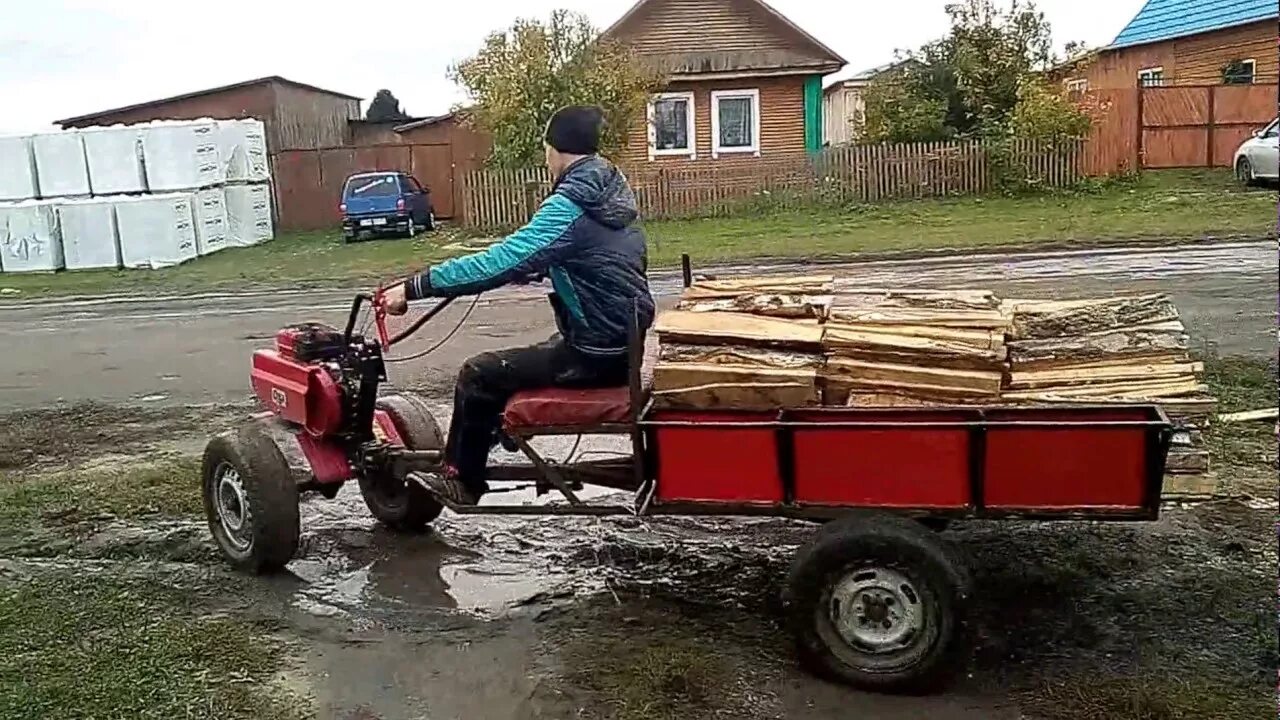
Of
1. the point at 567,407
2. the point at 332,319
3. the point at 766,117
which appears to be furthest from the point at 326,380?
the point at 766,117

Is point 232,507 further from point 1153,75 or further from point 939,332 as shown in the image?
point 1153,75

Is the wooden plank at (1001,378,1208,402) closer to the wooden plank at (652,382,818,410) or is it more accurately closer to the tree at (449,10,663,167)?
the wooden plank at (652,382,818,410)

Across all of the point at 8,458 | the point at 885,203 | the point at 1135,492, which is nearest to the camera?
the point at 1135,492

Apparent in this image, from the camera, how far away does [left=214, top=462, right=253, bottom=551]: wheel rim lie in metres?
5.89

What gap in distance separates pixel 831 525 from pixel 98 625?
317 centimetres

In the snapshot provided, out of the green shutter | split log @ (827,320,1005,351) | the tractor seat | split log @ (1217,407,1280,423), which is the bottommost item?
split log @ (1217,407,1280,423)

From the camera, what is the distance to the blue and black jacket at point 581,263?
4.86 meters

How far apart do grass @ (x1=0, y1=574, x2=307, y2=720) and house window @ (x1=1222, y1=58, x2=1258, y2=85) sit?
31.4m

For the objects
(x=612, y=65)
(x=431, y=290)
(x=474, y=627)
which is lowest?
(x=474, y=627)

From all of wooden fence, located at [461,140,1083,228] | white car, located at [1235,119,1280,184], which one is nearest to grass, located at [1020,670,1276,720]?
white car, located at [1235,119,1280,184]

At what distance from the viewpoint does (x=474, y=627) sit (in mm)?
5199

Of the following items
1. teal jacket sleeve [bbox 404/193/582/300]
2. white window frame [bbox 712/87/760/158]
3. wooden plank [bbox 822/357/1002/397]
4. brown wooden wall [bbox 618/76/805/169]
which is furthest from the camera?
white window frame [bbox 712/87/760/158]

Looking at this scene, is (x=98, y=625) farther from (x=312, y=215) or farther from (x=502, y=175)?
(x=312, y=215)

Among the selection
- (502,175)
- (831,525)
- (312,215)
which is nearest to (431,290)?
(831,525)
